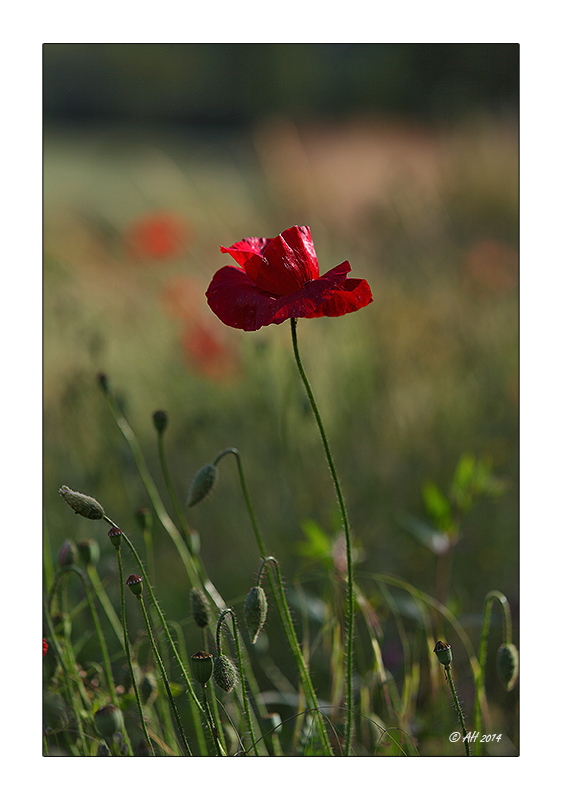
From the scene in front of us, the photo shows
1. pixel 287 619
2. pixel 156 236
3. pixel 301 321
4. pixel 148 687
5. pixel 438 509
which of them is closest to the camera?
pixel 287 619

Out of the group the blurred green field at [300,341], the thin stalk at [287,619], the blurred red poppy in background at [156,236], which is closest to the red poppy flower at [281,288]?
the thin stalk at [287,619]

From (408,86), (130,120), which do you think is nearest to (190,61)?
(130,120)

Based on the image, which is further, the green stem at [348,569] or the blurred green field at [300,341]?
the blurred green field at [300,341]

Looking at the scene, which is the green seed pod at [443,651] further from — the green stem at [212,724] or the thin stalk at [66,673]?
the thin stalk at [66,673]

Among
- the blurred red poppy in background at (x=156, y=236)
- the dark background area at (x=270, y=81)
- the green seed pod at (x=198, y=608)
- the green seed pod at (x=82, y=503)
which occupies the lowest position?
the green seed pod at (x=198, y=608)

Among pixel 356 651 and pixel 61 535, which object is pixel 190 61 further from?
pixel 356 651

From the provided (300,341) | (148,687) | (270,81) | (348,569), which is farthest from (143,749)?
(270,81)

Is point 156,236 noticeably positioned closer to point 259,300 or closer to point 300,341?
point 300,341
